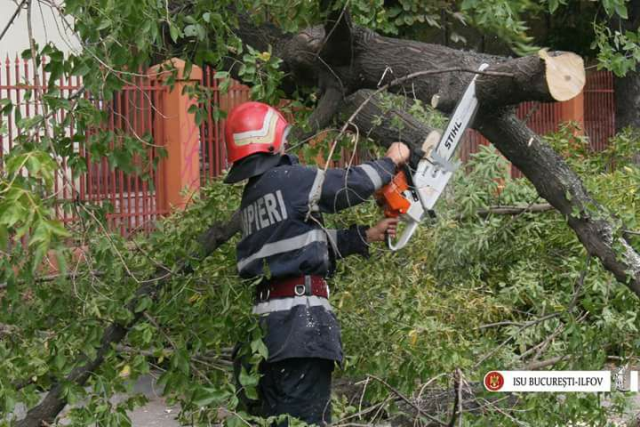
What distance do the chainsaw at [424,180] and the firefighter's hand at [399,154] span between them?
4 centimetres

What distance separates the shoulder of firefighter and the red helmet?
10 centimetres

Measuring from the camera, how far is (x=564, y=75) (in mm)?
4062

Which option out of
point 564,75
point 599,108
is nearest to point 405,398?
point 564,75

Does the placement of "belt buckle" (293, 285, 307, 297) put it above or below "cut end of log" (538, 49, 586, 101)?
below

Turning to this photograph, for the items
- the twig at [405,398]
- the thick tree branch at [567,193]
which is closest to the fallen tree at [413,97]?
the thick tree branch at [567,193]

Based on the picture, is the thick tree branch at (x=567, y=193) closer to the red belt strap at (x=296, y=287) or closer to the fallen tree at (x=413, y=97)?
the fallen tree at (x=413, y=97)

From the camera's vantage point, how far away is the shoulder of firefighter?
4.10 meters

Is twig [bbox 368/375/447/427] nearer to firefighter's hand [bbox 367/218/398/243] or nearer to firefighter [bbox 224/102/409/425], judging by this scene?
firefighter [bbox 224/102/409/425]

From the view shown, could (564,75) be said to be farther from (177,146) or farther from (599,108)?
(599,108)

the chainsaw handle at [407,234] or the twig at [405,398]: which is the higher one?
the chainsaw handle at [407,234]

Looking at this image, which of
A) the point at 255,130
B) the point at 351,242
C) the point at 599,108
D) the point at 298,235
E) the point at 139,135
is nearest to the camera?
the point at 298,235

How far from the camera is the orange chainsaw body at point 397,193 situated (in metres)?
4.28

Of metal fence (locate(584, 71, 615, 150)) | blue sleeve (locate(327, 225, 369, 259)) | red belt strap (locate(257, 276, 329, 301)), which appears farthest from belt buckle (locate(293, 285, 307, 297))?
metal fence (locate(584, 71, 615, 150))

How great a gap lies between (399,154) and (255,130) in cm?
60
